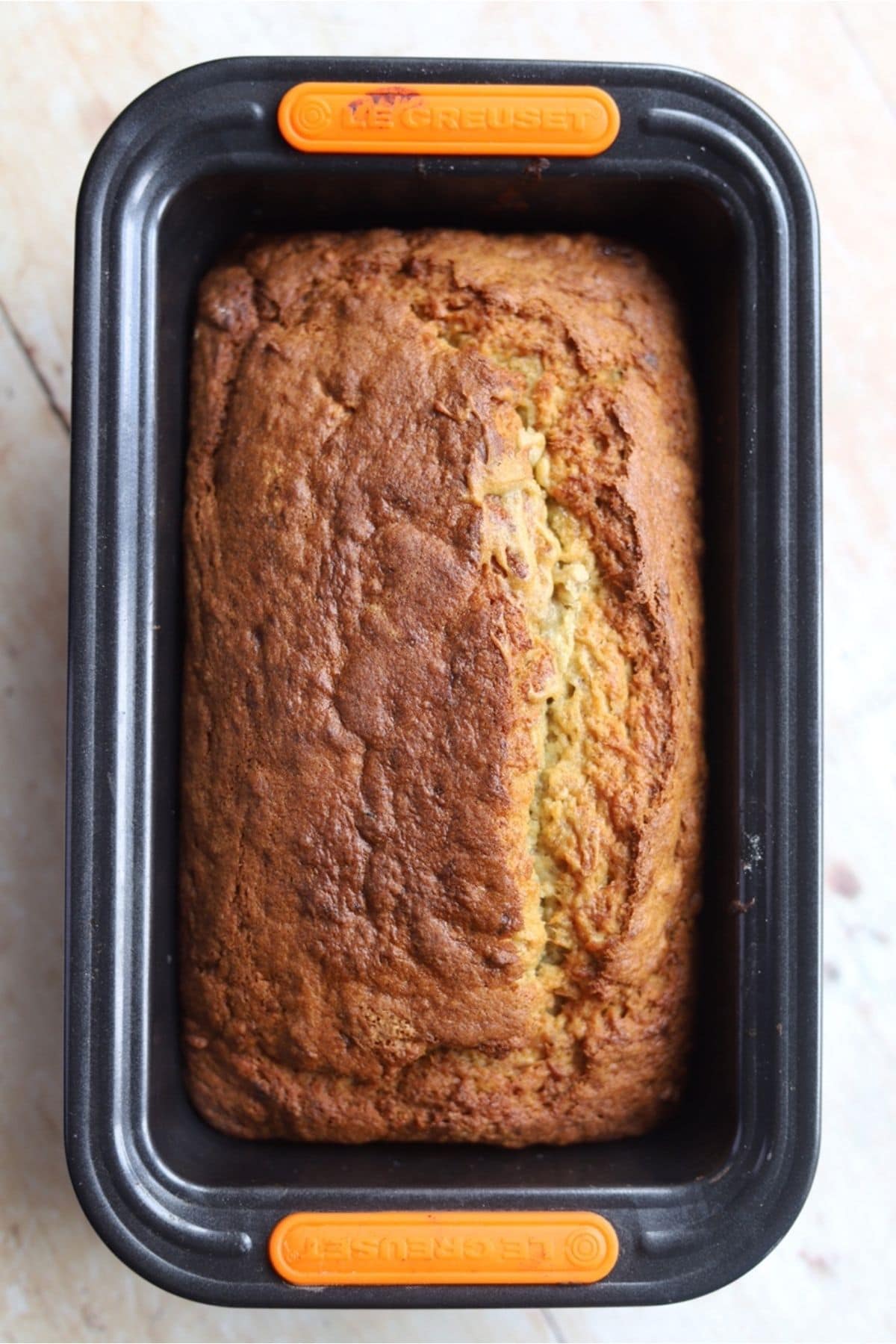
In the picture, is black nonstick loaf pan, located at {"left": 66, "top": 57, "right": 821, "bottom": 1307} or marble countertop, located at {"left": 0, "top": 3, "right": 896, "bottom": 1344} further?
marble countertop, located at {"left": 0, "top": 3, "right": 896, "bottom": 1344}

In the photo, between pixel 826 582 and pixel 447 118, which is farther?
pixel 826 582

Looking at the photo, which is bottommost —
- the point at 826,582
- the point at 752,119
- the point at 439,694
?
the point at 439,694

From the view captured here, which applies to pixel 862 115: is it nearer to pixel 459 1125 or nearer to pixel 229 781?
pixel 229 781

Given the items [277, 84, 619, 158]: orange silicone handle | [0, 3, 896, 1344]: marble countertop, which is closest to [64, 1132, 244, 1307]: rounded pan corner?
[0, 3, 896, 1344]: marble countertop

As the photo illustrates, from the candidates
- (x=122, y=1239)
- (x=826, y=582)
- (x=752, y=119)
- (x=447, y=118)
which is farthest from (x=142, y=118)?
(x=122, y=1239)

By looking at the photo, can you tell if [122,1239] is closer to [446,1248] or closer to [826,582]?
[446,1248]

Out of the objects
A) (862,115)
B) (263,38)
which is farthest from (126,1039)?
(862,115)

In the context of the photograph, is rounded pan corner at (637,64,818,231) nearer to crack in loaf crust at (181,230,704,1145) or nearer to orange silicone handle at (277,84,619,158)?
orange silicone handle at (277,84,619,158)

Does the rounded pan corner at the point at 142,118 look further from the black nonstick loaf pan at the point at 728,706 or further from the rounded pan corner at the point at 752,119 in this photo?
the rounded pan corner at the point at 752,119
